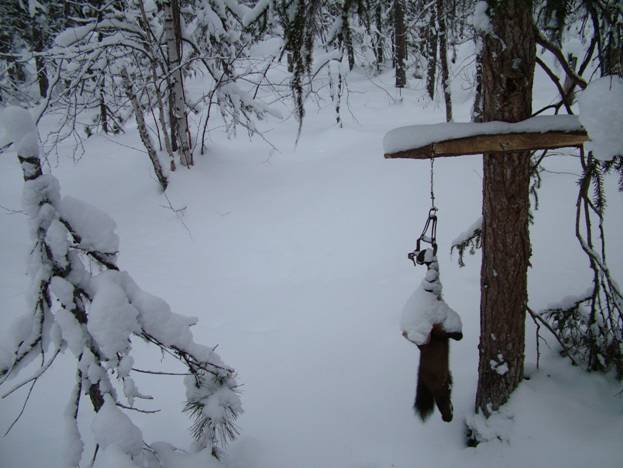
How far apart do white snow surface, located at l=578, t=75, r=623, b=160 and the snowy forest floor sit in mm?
1885

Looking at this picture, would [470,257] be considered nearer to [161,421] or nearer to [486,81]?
[486,81]

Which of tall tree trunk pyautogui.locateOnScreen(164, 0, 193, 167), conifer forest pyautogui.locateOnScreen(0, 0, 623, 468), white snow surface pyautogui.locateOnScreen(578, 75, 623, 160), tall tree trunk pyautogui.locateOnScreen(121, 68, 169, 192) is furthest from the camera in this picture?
tall tree trunk pyautogui.locateOnScreen(164, 0, 193, 167)

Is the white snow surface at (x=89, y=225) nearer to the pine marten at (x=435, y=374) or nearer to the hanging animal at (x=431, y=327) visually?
the hanging animal at (x=431, y=327)

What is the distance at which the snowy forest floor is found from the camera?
3256 millimetres

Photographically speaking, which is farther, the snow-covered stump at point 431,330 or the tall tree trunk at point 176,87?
the tall tree trunk at point 176,87

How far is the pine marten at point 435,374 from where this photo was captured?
2406 millimetres

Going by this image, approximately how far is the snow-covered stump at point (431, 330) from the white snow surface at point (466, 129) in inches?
27.0

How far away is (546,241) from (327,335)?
3671 mm

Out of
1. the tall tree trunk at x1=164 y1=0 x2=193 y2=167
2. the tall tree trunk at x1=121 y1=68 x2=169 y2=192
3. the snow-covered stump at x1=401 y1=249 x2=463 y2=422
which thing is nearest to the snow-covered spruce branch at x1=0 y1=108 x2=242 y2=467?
the snow-covered stump at x1=401 y1=249 x2=463 y2=422

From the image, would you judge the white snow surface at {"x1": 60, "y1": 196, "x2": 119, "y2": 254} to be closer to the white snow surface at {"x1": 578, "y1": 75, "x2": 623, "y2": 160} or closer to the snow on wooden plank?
the snow on wooden plank

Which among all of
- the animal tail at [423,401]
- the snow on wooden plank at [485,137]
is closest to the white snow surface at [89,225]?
the snow on wooden plank at [485,137]

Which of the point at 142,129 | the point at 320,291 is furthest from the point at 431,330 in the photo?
the point at 142,129

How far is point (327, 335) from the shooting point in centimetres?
491

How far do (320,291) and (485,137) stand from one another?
13.1 feet
